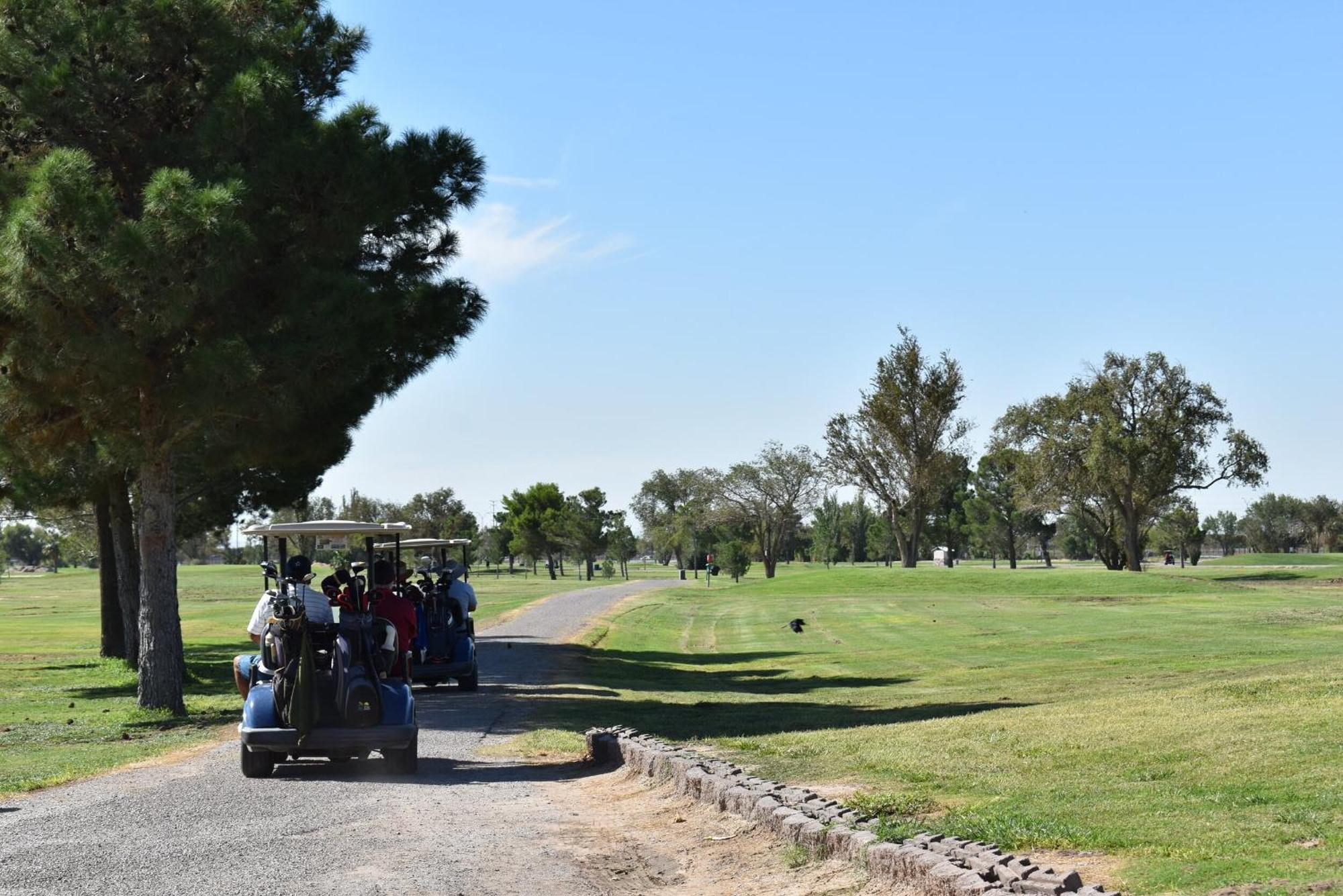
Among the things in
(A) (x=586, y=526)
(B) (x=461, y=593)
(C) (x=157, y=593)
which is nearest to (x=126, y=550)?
(C) (x=157, y=593)

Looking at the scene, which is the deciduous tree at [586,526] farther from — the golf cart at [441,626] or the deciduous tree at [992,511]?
the golf cart at [441,626]

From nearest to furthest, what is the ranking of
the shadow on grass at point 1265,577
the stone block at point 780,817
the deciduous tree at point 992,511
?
the stone block at point 780,817 → the shadow on grass at point 1265,577 → the deciduous tree at point 992,511

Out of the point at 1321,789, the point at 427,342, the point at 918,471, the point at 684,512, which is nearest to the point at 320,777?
the point at 1321,789

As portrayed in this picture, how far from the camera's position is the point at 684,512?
117m

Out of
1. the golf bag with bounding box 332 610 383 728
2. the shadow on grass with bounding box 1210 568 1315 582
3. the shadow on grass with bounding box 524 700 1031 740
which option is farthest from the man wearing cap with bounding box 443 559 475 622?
the shadow on grass with bounding box 1210 568 1315 582

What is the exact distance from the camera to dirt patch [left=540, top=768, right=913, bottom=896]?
872 centimetres

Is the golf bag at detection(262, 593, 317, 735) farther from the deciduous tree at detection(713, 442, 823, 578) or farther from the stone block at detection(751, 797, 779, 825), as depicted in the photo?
the deciduous tree at detection(713, 442, 823, 578)

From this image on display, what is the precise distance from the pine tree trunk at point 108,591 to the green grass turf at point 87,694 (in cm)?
60

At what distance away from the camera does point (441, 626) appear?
23.1 metres

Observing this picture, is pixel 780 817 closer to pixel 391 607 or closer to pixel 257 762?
pixel 257 762

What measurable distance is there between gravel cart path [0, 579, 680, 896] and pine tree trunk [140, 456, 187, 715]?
6.05 meters

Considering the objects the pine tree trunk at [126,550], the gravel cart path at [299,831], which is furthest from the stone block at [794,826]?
the pine tree trunk at [126,550]

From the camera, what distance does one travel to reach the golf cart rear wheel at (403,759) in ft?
46.0

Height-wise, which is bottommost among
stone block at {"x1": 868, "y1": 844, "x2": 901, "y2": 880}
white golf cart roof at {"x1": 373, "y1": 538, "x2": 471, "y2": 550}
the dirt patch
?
the dirt patch
